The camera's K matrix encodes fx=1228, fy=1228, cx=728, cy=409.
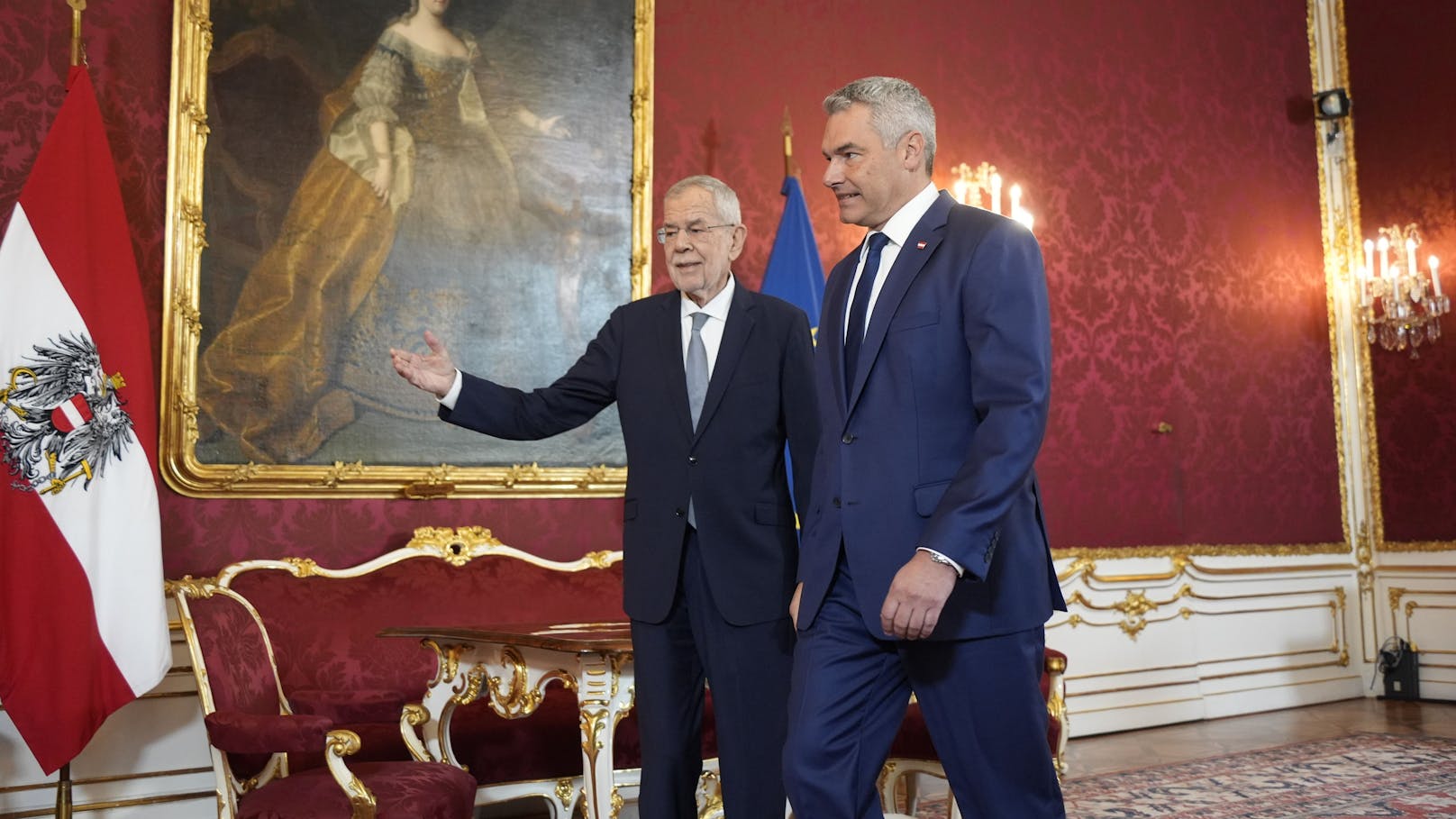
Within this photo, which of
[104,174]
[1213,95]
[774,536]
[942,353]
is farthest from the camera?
[1213,95]

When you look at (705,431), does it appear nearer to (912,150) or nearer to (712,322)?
(712,322)

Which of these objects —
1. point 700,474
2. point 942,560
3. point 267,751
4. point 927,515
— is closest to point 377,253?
point 267,751

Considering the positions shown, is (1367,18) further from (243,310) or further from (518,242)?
(243,310)

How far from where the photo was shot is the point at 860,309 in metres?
2.33

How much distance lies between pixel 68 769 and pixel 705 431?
2.34 meters

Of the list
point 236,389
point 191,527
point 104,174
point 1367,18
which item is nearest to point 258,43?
point 104,174

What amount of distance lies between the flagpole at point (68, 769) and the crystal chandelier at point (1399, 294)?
6.59 metres

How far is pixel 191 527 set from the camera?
436 centimetres

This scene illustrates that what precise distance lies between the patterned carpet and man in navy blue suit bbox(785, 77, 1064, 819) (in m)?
2.40

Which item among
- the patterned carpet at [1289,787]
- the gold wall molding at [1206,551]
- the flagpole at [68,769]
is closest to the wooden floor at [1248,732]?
the patterned carpet at [1289,787]

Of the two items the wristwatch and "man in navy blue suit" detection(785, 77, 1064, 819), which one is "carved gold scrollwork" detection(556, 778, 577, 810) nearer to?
"man in navy blue suit" detection(785, 77, 1064, 819)

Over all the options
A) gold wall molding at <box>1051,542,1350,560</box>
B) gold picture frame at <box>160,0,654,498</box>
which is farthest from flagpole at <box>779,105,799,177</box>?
gold wall molding at <box>1051,542,1350,560</box>

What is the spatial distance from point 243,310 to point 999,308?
327cm

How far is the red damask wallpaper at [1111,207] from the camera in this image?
5.49m
